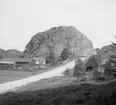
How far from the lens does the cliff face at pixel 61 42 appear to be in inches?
3243

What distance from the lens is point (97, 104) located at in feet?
24.2

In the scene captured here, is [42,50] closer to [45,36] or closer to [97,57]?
[45,36]

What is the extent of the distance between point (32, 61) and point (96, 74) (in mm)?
45394

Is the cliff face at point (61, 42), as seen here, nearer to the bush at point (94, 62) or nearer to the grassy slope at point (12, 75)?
the grassy slope at point (12, 75)

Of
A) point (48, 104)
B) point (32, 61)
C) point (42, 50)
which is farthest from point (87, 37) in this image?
point (48, 104)

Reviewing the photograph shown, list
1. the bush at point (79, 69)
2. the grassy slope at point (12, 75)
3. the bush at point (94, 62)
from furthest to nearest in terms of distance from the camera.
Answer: the bush at point (94, 62)
the grassy slope at point (12, 75)
the bush at point (79, 69)

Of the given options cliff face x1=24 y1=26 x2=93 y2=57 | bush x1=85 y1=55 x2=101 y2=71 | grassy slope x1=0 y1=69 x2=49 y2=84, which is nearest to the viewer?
grassy slope x1=0 y1=69 x2=49 y2=84

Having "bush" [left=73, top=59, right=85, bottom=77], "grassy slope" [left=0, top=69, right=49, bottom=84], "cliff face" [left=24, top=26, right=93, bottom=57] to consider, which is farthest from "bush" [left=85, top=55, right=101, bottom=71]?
"cliff face" [left=24, top=26, right=93, bottom=57]

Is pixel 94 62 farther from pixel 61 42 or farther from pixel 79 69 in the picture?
pixel 61 42

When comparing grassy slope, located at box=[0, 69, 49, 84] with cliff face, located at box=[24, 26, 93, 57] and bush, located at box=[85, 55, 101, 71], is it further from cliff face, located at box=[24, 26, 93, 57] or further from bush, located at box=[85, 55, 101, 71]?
cliff face, located at box=[24, 26, 93, 57]

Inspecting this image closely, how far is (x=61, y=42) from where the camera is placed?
86.8 metres

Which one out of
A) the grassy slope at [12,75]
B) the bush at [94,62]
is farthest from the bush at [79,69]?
the grassy slope at [12,75]

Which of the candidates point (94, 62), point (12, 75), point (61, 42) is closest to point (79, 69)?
point (94, 62)

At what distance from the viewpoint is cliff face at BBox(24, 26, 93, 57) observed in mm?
82375
